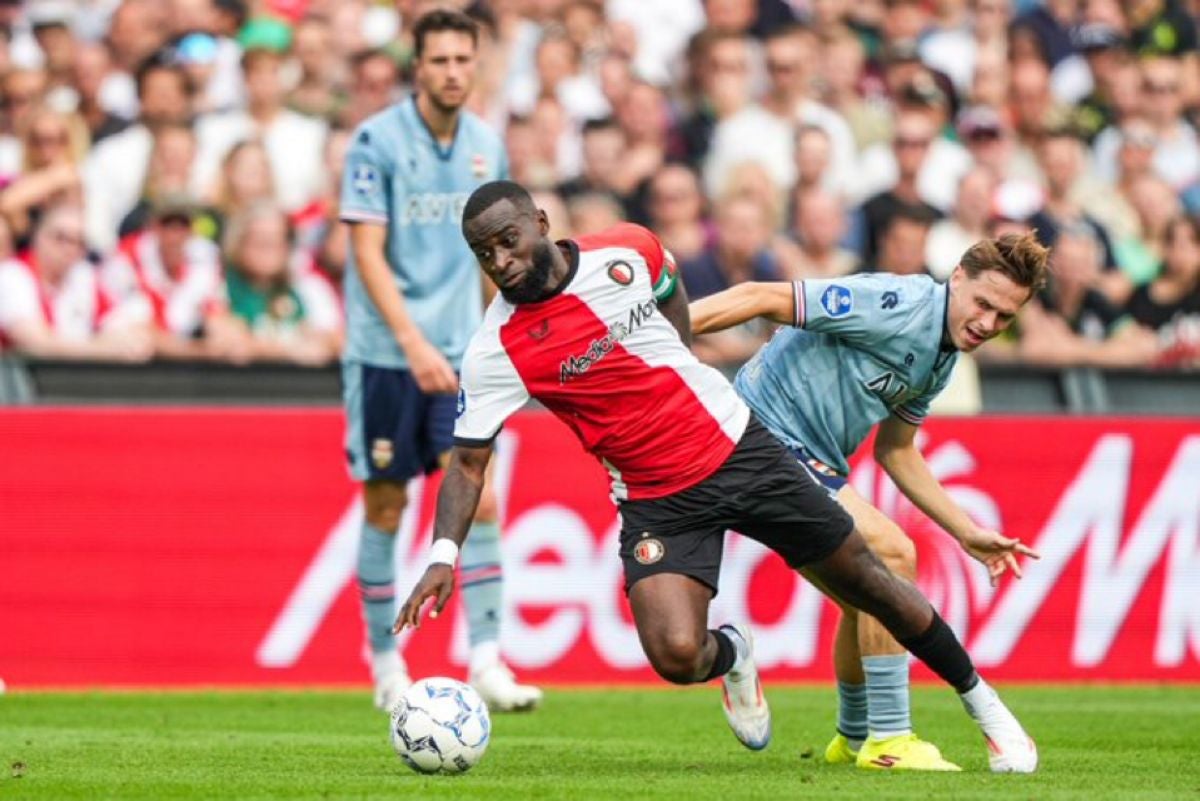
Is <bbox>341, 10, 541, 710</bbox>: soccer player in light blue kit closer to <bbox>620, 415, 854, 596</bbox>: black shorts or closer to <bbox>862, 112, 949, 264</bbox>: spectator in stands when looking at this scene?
<bbox>620, 415, 854, 596</bbox>: black shorts

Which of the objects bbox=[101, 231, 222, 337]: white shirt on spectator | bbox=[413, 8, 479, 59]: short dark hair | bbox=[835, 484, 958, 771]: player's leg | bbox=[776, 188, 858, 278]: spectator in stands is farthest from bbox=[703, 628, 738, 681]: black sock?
bbox=[776, 188, 858, 278]: spectator in stands

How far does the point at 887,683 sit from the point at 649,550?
100 cm

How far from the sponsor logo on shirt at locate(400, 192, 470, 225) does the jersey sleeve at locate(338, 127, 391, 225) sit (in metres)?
0.12

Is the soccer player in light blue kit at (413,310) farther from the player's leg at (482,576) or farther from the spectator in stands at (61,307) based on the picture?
the spectator in stands at (61,307)

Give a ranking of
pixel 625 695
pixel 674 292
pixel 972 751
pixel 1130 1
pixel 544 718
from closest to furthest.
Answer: pixel 674 292, pixel 972 751, pixel 544 718, pixel 625 695, pixel 1130 1

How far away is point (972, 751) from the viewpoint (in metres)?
8.94

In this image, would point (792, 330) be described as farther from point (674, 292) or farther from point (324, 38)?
point (324, 38)

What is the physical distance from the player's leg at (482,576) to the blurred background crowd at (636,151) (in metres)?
2.94

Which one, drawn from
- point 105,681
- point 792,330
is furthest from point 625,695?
point 792,330

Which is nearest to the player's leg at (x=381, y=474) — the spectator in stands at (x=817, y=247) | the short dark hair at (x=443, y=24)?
the short dark hair at (x=443, y=24)

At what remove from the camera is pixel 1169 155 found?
706 inches

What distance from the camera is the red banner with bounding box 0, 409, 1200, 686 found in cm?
1245

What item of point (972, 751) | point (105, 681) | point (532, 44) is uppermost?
point (532, 44)

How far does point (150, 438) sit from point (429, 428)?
2452mm
